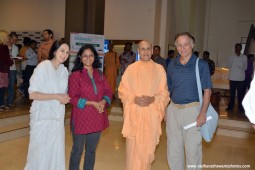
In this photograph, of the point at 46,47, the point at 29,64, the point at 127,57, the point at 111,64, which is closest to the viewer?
the point at 46,47

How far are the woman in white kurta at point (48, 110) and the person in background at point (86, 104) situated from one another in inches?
5.1

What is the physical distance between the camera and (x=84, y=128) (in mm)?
2744

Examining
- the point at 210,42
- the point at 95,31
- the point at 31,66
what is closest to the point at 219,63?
the point at 210,42

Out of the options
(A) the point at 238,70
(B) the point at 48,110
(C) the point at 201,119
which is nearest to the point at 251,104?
(C) the point at 201,119

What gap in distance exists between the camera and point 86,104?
2.72 metres

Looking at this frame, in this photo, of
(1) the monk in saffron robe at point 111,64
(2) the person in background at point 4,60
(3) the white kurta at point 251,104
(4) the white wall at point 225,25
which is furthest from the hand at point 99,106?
(4) the white wall at point 225,25

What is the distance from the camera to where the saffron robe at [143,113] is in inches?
118

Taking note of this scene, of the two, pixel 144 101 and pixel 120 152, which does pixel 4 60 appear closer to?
pixel 120 152

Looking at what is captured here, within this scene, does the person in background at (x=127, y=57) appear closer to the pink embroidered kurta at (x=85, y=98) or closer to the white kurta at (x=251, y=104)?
the pink embroidered kurta at (x=85, y=98)

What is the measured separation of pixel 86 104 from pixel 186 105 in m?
0.95

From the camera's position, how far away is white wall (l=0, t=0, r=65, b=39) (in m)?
11.1

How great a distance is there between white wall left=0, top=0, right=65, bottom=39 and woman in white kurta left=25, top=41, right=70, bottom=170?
878 centimetres

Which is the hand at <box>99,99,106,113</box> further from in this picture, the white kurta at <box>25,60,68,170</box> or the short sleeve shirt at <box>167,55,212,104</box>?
the short sleeve shirt at <box>167,55,212,104</box>

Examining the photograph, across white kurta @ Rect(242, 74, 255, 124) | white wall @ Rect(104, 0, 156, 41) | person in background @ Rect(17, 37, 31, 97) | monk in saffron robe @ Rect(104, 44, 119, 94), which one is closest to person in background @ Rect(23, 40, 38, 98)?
person in background @ Rect(17, 37, 31, 97)
